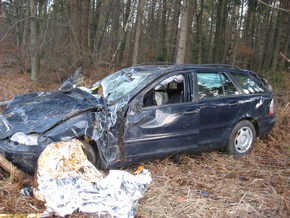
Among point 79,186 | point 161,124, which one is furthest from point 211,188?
point 79,186

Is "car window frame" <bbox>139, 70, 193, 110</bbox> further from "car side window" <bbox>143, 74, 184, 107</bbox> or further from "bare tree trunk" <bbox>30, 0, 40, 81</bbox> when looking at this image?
"bare tree trunk" <bbox>30, 0, 40, 81</bbox>

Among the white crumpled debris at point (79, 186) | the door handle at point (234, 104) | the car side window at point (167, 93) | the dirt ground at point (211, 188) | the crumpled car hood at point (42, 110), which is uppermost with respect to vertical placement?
the car side window at point (167, 93)

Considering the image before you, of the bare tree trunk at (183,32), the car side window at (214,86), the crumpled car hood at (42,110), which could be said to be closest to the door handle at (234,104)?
the car side window at (214,86)

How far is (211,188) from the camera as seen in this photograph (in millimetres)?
4184

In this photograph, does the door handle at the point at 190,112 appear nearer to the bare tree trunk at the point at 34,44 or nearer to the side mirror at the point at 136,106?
the side mirror at the point at 136,106

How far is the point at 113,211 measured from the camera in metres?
3.18

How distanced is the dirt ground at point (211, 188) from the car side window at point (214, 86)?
A: 105 centimetres

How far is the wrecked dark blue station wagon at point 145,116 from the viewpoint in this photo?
387 cm

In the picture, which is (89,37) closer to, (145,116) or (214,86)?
(214,86)

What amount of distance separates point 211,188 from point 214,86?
182 cm

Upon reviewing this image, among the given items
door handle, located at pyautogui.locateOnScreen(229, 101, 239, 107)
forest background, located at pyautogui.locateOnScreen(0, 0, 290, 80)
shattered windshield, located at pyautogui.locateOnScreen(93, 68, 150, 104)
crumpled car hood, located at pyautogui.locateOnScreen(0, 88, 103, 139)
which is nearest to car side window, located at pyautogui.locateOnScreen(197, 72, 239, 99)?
door handle, located at pyautogui.locateOnScreen(229, 101, 239, 107)

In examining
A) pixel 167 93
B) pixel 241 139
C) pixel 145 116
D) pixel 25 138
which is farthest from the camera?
pixel 241 139

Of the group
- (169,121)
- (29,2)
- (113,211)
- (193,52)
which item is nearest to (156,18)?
(193,52)

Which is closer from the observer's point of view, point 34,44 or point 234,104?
point 234,104
